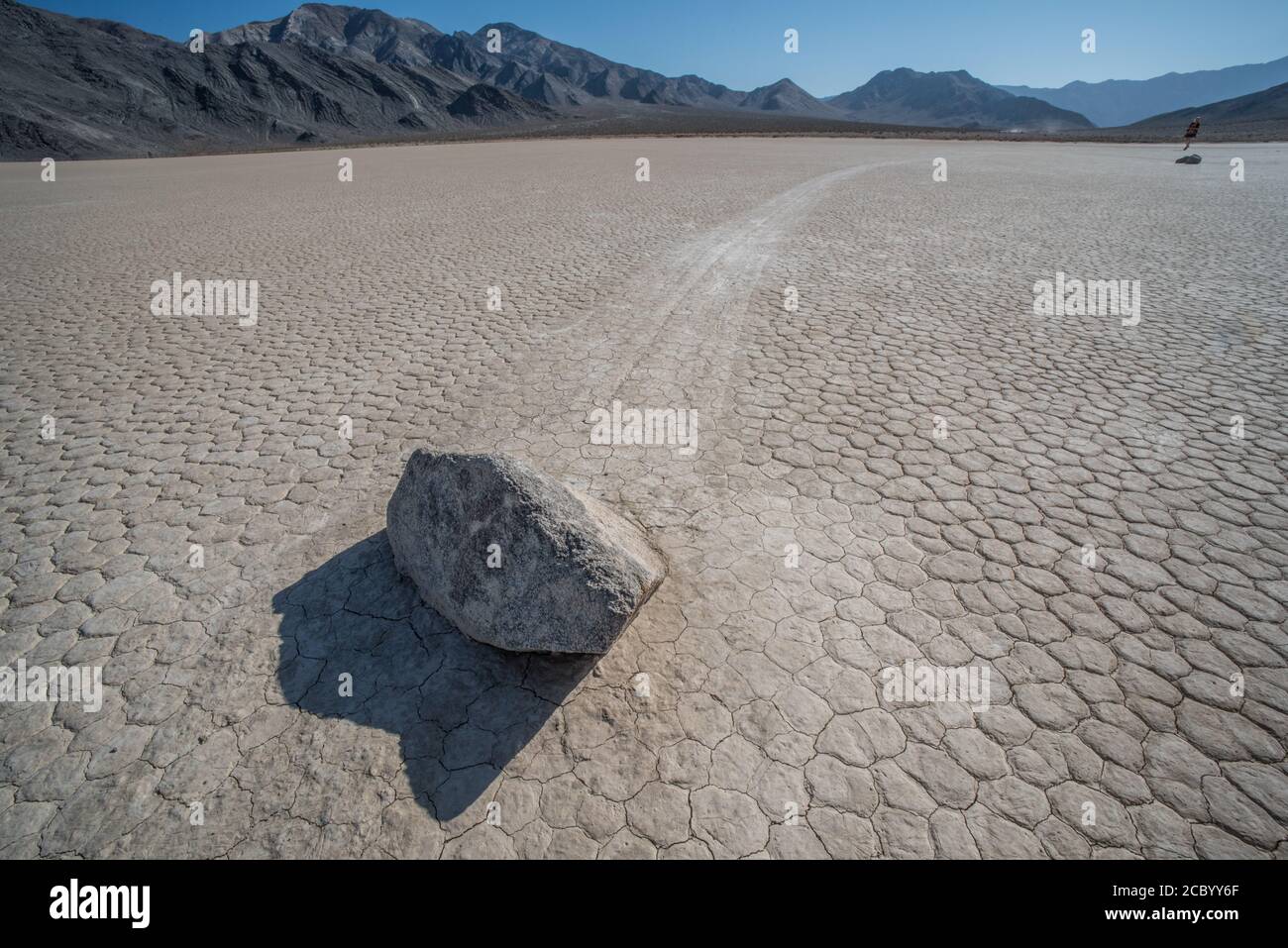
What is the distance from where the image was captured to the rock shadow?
8.53ft

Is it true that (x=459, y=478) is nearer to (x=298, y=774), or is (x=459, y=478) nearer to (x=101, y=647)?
(x=298, y=774)

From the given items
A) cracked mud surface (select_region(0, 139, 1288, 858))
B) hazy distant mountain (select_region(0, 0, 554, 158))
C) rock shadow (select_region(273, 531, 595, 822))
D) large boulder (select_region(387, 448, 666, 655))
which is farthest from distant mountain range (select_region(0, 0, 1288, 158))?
large boulder (select_region(387, 448, 666, 655))

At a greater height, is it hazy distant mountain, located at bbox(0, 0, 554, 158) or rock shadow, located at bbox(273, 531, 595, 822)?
hazy distant mountain, located at bbox(0, 0, 554, 158)

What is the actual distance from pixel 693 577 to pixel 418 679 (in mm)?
1629

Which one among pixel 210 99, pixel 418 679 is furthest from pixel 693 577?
pixel 210 99

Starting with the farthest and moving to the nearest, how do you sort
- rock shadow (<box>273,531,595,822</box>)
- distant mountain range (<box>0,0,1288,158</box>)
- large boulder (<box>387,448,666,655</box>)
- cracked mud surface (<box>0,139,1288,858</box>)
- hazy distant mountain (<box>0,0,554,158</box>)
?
1. distant mountain range (<box>0,0,1288,158</box>)
2. hazy distant mountain (<box>0,0,554,158</box>)
3. large boulder (<box>387,448,666,655</box>)
4. rock shadow (<box>273,531,595,822</box>)
5. cracked mud surface (<box>0,139,1288,858</box>)

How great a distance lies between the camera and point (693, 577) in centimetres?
355

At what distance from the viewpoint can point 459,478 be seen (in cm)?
311

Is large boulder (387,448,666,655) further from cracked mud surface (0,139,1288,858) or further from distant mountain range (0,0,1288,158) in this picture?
distant mountain range (0,0,1288,158)

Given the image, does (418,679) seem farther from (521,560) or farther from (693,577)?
(693,577)

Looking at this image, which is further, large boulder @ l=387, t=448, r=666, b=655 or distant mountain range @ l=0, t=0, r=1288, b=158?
distant mountain range @ l=0, t=0, r=1288, b=158

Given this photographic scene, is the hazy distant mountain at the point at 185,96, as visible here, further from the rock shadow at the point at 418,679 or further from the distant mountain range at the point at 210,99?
the rock shadow at the point at 418,679

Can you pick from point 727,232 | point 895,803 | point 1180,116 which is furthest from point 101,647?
point 1180,116

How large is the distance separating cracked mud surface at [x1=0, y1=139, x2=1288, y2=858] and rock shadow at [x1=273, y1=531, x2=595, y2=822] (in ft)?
0.07
